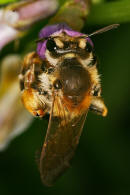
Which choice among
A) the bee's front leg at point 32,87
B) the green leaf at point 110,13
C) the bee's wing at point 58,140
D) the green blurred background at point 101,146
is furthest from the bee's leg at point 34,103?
the green blurred background at point 101,146

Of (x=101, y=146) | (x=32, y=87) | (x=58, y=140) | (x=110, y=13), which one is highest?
(x=110, y=13)

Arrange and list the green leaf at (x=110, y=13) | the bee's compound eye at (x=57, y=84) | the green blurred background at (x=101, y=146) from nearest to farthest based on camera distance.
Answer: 1. the bee's compound eye at (x=57, y=84)
2. the green leaf at (x=110, y=13)
3. the green blurred background at (x=101, y=146)

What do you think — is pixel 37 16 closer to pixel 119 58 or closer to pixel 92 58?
pixel 92 58

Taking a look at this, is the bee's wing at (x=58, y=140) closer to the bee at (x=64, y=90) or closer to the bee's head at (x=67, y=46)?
the bee at (x=64, y=90)

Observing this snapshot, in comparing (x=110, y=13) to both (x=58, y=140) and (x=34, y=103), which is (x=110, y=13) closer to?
(x=34, y=103)

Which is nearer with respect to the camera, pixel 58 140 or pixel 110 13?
pixel 58 140

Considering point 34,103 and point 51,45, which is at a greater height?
point 51,45

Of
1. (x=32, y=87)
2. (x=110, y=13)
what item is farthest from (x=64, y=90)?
(x=110, y=13)
